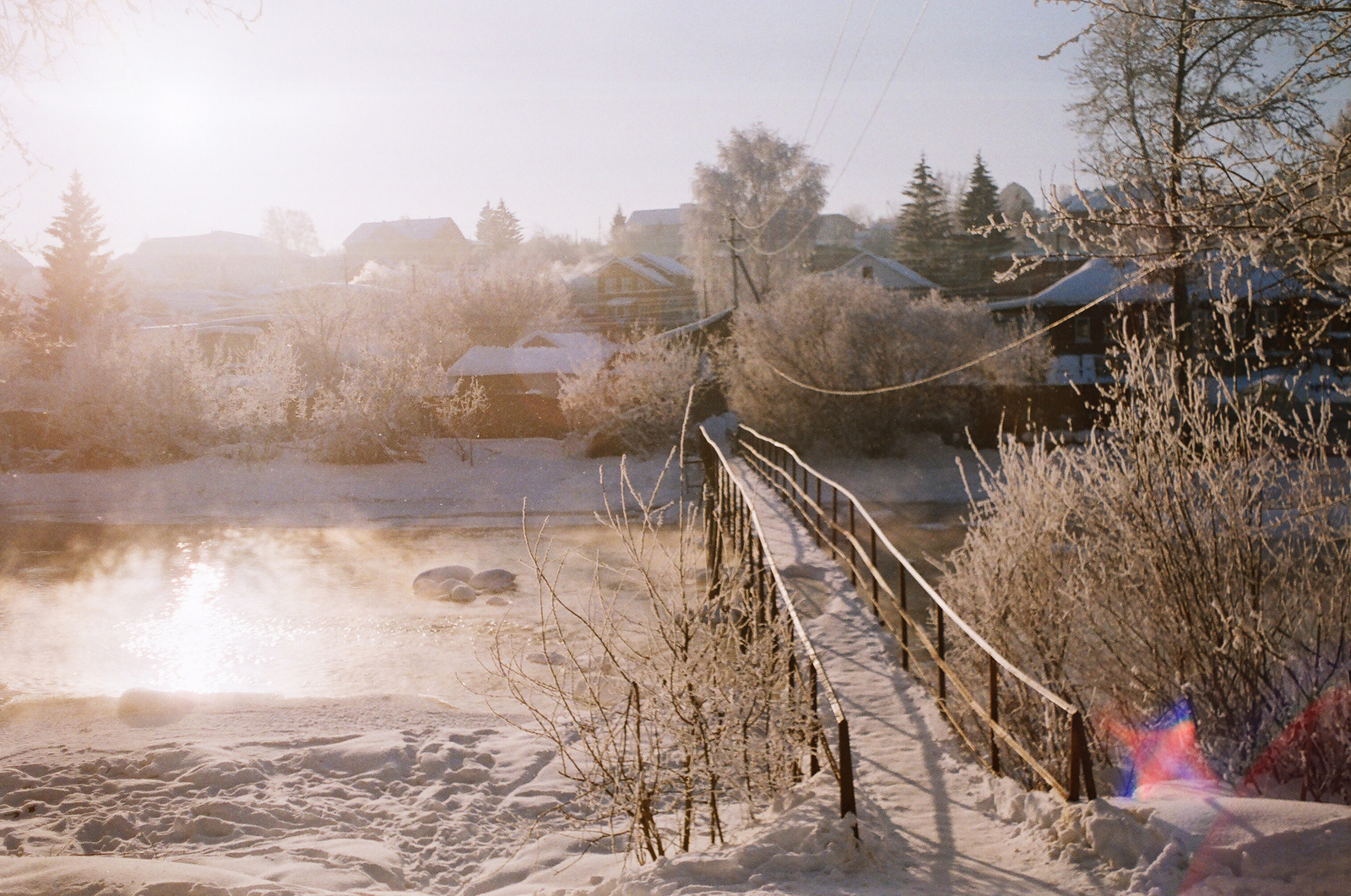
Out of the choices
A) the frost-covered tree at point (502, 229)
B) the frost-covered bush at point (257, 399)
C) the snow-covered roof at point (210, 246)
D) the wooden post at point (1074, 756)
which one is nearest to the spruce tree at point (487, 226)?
the frost-covered tree at point (502, 229)

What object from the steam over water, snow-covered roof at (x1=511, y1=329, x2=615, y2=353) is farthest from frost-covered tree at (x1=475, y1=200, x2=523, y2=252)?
the steam over water

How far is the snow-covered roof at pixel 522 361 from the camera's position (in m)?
36.3

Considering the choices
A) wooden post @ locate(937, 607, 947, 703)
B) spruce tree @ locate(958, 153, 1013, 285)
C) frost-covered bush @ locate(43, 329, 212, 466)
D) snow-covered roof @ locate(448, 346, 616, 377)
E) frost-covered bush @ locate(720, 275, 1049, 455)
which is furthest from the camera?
spruce tree @ locate(958, 153, 1013, 285)

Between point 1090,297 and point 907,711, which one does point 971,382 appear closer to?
point 1090,297

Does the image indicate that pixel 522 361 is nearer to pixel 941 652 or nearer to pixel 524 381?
pixel 524 381

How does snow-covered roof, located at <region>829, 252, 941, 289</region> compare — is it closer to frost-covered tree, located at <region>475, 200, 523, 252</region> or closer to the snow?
the snow

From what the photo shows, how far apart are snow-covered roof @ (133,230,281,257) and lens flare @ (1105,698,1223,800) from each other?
123397mm

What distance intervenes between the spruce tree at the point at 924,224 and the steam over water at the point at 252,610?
43.8 m

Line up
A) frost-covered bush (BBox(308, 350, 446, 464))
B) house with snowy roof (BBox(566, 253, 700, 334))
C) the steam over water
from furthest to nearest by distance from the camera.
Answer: house with snowy roof (BBox(566, 253, 700, 334))
frost-covered bush (BBox(308, 350, 446, 464))
the steam over water

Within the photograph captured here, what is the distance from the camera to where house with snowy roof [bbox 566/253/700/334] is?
2418 inches

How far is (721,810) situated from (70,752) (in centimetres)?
511

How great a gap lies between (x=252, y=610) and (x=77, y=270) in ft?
127

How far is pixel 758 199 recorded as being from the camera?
54.2 m

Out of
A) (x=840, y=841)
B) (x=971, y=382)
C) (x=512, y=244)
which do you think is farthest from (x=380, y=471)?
(x=512, y=244)
